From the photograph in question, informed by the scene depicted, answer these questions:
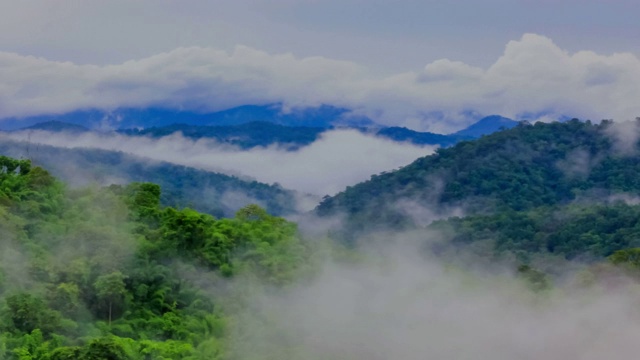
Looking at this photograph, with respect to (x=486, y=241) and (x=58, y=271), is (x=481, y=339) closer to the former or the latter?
(x=58, y=271)

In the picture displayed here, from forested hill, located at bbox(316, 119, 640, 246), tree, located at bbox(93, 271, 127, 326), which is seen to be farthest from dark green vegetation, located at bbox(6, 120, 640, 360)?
forested hill, located at bbox(316, 119, 640, 246)

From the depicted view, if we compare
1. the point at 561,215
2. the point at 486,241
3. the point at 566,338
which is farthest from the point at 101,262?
the point at 561,215

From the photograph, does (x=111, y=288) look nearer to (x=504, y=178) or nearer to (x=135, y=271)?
(x=135, y=271)

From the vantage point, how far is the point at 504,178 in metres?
108

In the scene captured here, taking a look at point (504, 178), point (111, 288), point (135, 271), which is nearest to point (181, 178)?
point (504, 178)

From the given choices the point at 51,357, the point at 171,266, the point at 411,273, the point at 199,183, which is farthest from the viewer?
the point at 199,183

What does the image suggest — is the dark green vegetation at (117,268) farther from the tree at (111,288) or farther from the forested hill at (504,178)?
the forested hill at (504,178)

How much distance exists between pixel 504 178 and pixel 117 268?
8250 centimetres

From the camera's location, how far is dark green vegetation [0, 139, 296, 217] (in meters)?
132

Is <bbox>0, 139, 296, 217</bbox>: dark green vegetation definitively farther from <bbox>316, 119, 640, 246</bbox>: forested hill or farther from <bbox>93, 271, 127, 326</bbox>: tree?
<bbox>93, 271, 127, 326</bbox>: tree

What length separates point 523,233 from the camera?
79062 millimetres

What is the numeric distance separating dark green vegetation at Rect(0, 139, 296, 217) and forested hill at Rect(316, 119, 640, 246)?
970 inches

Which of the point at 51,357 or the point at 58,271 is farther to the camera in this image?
the point at 58,271

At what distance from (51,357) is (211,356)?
521cm
